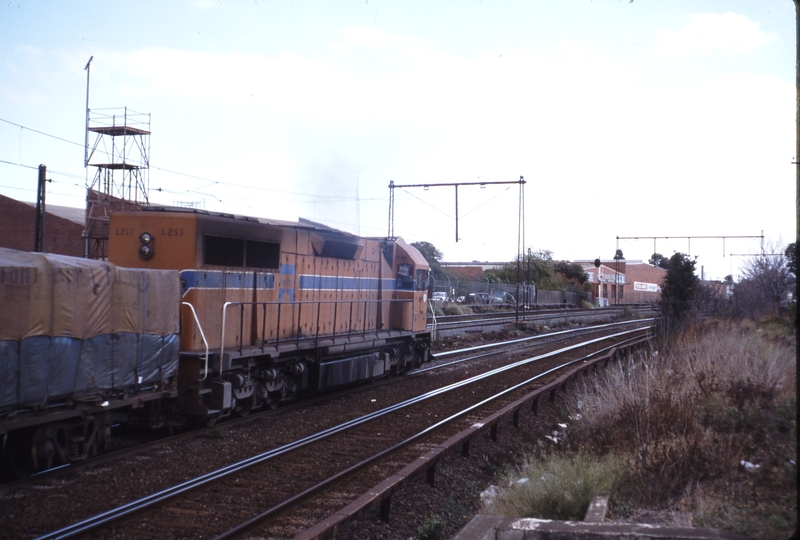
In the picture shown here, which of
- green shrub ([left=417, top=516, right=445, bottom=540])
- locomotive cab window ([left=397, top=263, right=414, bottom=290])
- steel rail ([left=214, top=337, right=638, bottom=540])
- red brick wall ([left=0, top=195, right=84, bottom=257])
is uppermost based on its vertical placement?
red brick wall ([left=0, top=195, right=84, bottom=257])

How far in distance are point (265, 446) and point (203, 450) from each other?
0.87 metres

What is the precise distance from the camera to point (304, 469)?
8227mm

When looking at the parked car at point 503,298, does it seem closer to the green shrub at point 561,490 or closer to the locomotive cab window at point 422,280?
the locomotive cab window at point 422,280

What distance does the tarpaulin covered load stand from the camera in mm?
6840

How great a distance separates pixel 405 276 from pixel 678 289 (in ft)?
46.7

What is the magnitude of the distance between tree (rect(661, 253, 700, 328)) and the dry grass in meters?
14.8

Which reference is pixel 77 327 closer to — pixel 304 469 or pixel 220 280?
pixel 304 469

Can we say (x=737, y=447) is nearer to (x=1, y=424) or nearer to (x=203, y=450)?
(x=203, y=450)

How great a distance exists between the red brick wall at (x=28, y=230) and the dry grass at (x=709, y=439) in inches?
1122

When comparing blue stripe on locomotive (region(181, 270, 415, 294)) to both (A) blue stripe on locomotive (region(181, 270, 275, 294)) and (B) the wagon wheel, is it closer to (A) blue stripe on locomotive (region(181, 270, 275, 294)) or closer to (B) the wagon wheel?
(A) blue stripe on locomotive (region(181, 270, 275, 294))

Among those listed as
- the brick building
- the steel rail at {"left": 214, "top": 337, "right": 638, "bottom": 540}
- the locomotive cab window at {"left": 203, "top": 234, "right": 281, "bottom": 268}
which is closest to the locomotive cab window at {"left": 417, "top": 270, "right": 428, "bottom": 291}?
the steel rail at {"left": 214, "top": 337, "right": 638, "bottom": 540}

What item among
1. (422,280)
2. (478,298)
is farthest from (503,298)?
(422,280)

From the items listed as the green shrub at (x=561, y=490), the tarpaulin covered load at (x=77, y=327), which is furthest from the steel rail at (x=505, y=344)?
the green shrub at (x=561, y=490)

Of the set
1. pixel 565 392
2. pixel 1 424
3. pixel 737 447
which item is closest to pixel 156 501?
pixel 1 424
